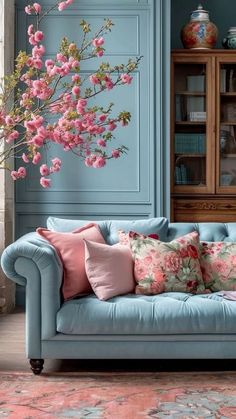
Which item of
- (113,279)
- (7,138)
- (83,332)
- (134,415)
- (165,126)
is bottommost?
(134,415)

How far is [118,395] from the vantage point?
3.29m

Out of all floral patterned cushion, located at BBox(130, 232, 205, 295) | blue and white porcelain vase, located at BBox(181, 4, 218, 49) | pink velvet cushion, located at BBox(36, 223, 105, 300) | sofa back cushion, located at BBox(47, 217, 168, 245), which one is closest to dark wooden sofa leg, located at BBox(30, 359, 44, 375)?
pink velvet cushion, located at BBox(36, 223, 105, 300)

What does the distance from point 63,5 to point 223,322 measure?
169cm

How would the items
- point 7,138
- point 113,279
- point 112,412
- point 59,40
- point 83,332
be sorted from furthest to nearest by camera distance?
point 59,40
point 113,279
point 83,332
point 112,412
point 7,138

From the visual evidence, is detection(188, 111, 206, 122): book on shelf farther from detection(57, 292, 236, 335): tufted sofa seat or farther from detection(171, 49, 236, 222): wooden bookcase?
detection(57, 292, 236, 335): tufted sofa seat

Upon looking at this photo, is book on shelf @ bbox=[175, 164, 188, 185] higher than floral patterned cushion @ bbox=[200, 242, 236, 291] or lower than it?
higher

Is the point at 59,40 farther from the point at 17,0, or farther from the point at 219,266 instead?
the point at 219,266

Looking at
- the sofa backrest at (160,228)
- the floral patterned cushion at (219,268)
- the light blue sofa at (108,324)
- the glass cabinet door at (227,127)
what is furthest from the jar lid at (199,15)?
the light blue sofa at (108,324)

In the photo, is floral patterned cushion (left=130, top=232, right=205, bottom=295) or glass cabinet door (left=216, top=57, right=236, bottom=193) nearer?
floral patterned cushion (left=130, top=232, right=205, bottom=295)

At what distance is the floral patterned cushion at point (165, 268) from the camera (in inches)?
153

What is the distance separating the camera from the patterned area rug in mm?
3025

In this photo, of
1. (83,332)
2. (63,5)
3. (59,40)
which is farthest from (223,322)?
(59,40)

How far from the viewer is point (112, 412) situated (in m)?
3.03

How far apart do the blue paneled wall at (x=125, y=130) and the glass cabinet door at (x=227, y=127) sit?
489 mm
